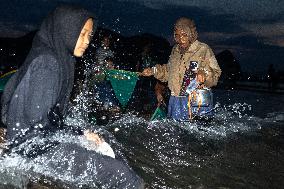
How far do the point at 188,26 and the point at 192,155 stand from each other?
2379 millimetres

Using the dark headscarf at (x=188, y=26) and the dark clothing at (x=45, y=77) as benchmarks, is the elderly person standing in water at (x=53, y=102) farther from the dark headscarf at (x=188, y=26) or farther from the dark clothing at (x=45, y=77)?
the dark headscarf at (x=188, y=26)

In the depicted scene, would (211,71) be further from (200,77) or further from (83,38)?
(83,38)

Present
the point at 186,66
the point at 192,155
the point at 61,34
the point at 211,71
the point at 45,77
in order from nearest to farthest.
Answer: the point at 45,77
the point at 61,34
the point at 192,155
the point at 211,71
the point at 186,66

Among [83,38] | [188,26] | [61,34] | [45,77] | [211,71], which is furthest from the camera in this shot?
[188,26]

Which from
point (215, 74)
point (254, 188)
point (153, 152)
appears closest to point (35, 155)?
point (254, 188)

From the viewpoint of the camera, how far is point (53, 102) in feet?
9.25

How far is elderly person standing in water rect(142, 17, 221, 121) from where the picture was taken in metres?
6.43

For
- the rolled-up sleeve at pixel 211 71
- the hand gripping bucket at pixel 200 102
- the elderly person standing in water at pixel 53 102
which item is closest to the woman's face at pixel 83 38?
the elderly person standing in water at pixel 53 102

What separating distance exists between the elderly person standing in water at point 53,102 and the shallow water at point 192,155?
0.60 feet

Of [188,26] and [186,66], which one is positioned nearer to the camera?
[188,26]

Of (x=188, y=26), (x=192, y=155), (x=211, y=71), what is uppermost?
(x=188, y=26)

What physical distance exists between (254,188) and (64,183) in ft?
8.61

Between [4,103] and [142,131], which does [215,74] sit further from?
[4,103]

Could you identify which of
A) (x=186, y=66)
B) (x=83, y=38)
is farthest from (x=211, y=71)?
(x=83, y=38)
